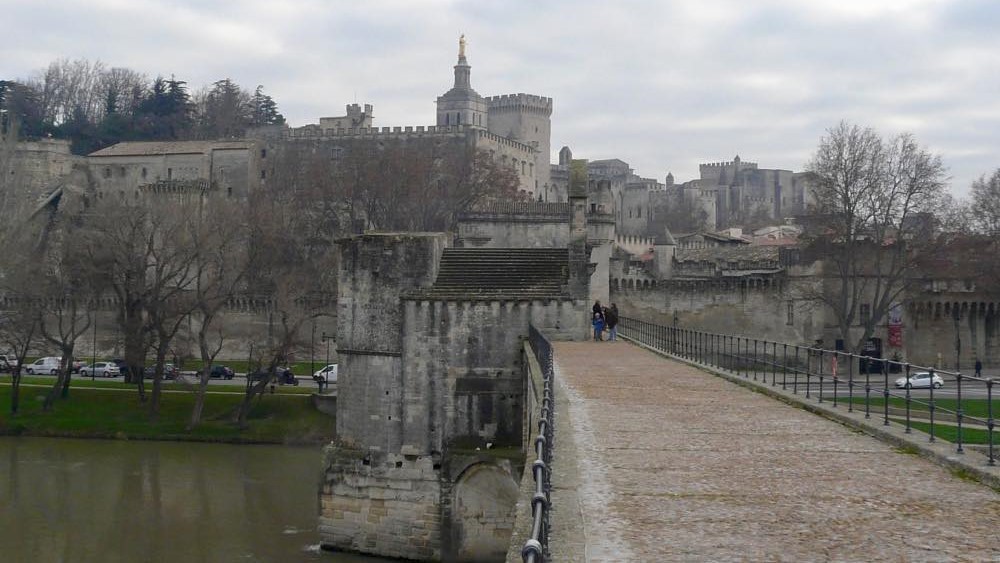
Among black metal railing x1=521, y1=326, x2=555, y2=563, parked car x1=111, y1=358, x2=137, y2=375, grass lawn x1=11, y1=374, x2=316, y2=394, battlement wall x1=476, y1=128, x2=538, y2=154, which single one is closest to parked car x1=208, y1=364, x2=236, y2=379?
grass lawn x1=11, y1=374, x2=316, y2=394

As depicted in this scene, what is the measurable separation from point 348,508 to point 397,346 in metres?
3.58

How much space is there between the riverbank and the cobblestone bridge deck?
95.3 ft

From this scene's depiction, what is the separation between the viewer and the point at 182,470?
3544cm

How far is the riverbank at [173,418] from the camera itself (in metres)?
41.1

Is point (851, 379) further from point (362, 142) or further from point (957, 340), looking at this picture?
point (362, 142)

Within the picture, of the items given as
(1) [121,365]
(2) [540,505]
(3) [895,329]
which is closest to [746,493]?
(2) [540,505]

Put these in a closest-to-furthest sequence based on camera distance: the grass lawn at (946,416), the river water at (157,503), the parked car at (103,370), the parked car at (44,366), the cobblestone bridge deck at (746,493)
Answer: the cobblestone bridge deck at (746,493)
the grass lawn at (946,416)
the river water at (157,503)
the parked car at (103,370)
the parked car at (44,366)

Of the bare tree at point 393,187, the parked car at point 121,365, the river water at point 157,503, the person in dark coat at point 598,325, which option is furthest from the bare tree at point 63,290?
the person in dark coat at point 598,325

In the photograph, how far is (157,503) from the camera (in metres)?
30.8

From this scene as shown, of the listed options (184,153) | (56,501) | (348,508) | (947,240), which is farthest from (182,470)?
(184,153)

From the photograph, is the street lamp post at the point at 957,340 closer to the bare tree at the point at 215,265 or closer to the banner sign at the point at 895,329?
the banner sign at the point at 895,329

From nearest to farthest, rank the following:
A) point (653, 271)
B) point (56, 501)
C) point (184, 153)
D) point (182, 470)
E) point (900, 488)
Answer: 1. point (900, 488)
2. point (56, 501)
3. point (182, 470)
4. point (653, 271)
5. point (184, 153)

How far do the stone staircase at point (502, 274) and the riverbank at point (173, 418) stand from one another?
1598 cm

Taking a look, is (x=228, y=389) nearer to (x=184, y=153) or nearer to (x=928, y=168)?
(x=928, y=168)
